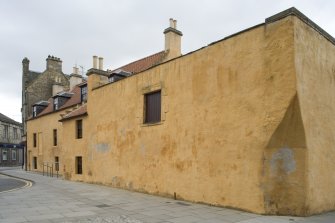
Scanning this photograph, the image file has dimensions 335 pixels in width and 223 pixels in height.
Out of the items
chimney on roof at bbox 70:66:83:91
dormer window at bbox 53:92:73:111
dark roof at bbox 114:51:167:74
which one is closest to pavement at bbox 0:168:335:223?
dark roof at bbox 114:51:167:74

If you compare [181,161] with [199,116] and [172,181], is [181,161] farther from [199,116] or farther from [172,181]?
[199,116]

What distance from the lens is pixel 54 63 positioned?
35.8 m

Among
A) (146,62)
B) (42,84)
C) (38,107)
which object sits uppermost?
(42,84)

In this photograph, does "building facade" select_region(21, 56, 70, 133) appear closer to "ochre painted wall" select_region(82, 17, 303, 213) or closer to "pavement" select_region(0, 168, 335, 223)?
"ochre painted wall" select_region(82, 17, 303, 213)

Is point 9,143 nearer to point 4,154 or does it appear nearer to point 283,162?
point 4,154

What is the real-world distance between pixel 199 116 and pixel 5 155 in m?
43.6

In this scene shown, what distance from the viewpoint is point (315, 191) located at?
933cm

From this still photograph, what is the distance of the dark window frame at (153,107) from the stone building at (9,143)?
3895cm

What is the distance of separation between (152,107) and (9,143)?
134 feet

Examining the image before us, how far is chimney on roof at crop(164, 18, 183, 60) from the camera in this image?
2132cm

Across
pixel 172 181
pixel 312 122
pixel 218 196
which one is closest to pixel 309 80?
pixel 312 122

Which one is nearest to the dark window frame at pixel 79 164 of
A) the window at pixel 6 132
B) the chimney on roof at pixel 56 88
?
the chimney on roof at pixel 56 88

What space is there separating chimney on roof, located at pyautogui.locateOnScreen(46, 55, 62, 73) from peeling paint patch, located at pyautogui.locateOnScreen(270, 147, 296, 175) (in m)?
31.2

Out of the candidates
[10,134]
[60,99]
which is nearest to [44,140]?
[60,99]
